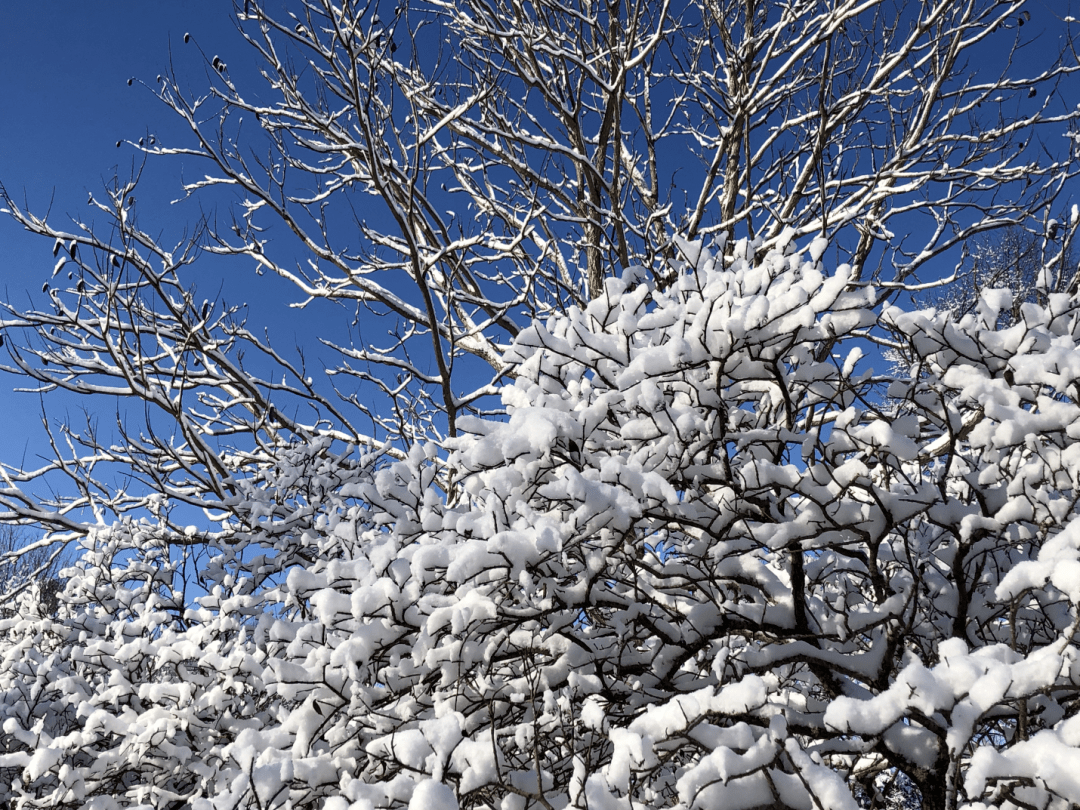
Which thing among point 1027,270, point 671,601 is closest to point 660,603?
point 671,601

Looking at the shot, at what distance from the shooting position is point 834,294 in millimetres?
2057

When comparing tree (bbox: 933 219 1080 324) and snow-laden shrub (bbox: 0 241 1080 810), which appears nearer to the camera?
snow-laden shrub (bbox: 0 241 1080 810)

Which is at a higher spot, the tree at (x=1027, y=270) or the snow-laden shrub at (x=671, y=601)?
the tree at (x=1027, y=270)

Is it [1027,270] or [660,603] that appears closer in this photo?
[660,603]

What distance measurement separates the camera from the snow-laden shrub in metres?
1.61

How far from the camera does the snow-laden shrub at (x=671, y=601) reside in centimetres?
161

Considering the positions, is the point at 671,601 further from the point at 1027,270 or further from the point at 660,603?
the point at 1027,270

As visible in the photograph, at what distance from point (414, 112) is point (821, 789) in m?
4.80

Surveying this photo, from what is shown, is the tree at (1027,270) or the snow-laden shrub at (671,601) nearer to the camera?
the snow-laden shrub at (671,601)

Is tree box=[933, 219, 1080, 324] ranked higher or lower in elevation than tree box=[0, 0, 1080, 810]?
higher

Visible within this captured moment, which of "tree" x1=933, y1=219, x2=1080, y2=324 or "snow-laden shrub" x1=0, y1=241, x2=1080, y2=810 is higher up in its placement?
"tree" x1=933, y1=219, x2=1080, y2=324

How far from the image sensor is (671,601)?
102 inches

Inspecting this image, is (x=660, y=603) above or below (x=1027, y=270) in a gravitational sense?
below

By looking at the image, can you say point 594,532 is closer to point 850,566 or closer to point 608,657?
point 608,657
